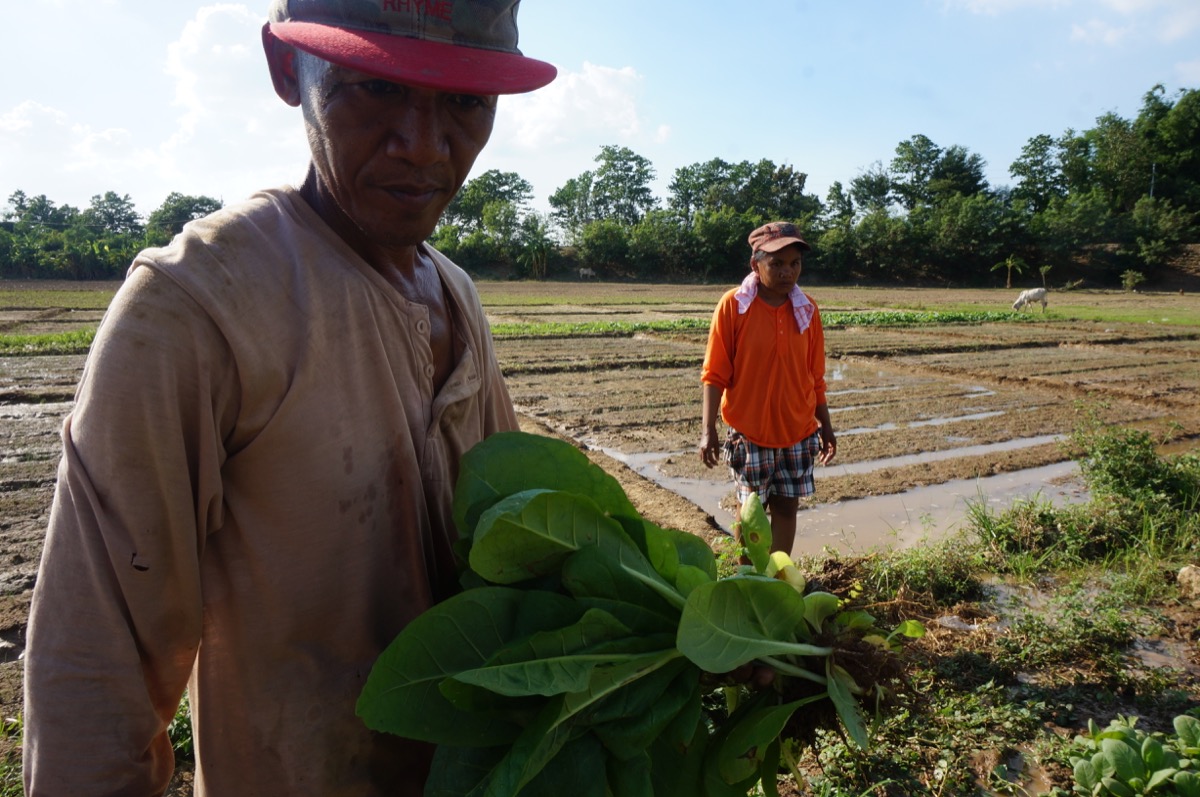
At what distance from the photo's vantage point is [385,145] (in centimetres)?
105

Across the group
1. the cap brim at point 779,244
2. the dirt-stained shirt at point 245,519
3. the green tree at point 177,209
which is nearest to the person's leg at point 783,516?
the cap brim at point 779,244

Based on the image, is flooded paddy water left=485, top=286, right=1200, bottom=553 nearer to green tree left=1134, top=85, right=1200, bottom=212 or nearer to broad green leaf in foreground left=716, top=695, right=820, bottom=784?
broad green leaf in foreground left=716, top=695, right=820, bottom=784

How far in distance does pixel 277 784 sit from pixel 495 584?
0.45 metres

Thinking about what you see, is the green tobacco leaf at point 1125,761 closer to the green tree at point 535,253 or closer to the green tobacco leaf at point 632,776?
the green tobacco leaf at point 632,776

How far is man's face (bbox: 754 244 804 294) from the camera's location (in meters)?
4.13

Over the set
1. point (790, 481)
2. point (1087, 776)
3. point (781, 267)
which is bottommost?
point (1087, 776)

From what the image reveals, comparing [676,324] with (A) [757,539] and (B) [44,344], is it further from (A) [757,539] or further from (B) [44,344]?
(A) [757,539]

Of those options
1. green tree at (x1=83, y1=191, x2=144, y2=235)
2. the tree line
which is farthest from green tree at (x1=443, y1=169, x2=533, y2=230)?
green tree at (x1=83, y1=191, x2=144, y2=235)

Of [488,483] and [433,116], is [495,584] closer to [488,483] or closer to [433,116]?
[488,483]

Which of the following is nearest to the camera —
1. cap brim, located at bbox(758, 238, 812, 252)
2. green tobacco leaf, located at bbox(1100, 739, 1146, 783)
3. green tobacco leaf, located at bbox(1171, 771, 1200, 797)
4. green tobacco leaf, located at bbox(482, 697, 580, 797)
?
green tobacco leaf, located at bbox(482, 697, 580, 797)

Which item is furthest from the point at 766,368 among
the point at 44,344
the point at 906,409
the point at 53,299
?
the point at 53,299

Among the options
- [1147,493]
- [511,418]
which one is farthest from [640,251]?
[511,418]

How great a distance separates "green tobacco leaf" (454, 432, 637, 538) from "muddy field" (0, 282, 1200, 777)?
318 centimetres

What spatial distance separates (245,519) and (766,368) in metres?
3.52
